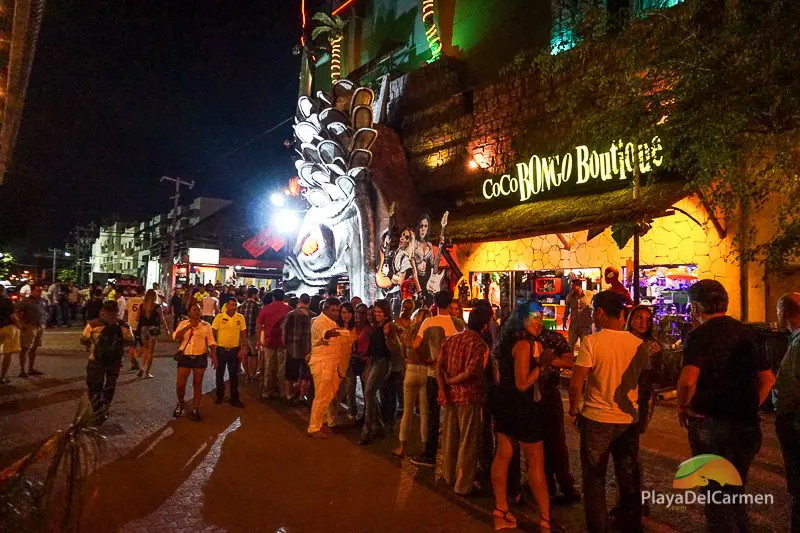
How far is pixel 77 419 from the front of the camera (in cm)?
231

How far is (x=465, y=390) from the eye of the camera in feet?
16.6

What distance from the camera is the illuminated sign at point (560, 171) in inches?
452

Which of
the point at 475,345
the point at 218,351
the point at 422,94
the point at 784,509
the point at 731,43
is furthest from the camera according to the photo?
the point at 422,94

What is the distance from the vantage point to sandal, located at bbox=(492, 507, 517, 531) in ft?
14.2

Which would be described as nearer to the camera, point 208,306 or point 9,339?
point 9,339

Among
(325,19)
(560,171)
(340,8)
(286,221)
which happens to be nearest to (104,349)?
(560,171)

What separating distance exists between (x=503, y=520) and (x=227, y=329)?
18.7 ft

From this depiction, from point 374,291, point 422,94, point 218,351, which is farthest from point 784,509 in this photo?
point 422,94

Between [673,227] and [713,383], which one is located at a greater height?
[673,227]

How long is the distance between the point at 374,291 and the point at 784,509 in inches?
459

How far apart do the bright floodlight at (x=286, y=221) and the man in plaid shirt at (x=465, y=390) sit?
16.6 m

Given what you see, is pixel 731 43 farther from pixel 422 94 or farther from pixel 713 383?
pixel 422 94

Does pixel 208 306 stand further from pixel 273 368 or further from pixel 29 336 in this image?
pixel 273 368

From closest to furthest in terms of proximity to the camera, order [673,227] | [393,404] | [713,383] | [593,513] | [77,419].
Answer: [77,419] < [713,383] < [593,513] < [393,404] < [673,227]
